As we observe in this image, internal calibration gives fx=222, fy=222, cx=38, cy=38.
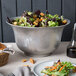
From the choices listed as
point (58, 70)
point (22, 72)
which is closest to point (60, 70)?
point (58, 70)

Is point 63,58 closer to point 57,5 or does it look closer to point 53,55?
point 53,55

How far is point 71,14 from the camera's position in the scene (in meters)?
1.86

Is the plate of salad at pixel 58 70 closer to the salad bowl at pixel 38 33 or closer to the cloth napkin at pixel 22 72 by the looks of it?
the cloth napkin at pixel 22 72

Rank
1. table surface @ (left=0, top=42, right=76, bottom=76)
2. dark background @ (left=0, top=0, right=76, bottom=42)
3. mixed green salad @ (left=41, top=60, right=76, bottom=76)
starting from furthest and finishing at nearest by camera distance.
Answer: dark background @ (left=0, top=0, right=76, bottom=42) → table surface @ (left=0, top=42, right=76, bottom=76) → mixed green salad @ (left=41, top=60, right=76, bottom=76)

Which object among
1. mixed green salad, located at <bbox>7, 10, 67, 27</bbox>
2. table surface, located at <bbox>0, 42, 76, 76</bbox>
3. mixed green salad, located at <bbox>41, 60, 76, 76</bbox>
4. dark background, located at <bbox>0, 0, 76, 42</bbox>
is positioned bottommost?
table surface, located at <bbox>0, 42, 76, 76</bbox>

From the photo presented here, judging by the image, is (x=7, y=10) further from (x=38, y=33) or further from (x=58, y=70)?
(x=58, y=70)

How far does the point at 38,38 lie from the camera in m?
1.21

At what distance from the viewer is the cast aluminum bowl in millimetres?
1192

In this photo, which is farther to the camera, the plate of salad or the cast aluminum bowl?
the cast aluminum bowl

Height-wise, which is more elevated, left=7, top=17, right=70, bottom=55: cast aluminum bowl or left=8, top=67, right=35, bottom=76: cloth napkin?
left=7, top=17, right=70, bottom=55: cast aluminum bowl

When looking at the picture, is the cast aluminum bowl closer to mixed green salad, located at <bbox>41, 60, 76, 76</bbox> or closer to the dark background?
mixed green salad, located at <bbox>41, 60, 76, 76</bbox>

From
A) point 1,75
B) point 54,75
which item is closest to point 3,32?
point 1,75

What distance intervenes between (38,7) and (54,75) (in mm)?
972

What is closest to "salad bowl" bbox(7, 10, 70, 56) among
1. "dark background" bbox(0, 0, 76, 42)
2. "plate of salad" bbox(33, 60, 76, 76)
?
"plate of salad" bbox(33, 60, 76, 76)
